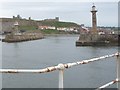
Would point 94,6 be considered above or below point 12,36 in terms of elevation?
above

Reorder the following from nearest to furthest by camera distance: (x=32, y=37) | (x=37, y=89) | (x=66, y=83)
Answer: (x=37, y=89)
(x=66, y=83)
(x=32, y=37)

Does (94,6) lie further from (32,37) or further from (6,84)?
(6,84)

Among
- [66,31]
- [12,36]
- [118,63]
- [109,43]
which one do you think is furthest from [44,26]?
[118,63]

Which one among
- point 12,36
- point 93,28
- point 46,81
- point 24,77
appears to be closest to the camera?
point 46,81

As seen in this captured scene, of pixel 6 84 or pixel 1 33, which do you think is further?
pixel 1 33

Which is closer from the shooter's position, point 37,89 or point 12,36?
point 37,89

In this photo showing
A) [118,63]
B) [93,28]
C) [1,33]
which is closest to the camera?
[118,63]

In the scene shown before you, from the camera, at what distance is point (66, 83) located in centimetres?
1780

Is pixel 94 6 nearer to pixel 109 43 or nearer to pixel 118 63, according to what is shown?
pixel 109 43

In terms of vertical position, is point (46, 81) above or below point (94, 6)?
below

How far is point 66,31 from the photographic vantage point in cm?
15650

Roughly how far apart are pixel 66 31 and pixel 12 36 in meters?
60.9

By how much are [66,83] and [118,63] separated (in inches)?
574

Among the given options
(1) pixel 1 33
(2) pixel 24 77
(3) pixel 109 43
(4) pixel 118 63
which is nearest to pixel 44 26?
(1) pixel 1 33
